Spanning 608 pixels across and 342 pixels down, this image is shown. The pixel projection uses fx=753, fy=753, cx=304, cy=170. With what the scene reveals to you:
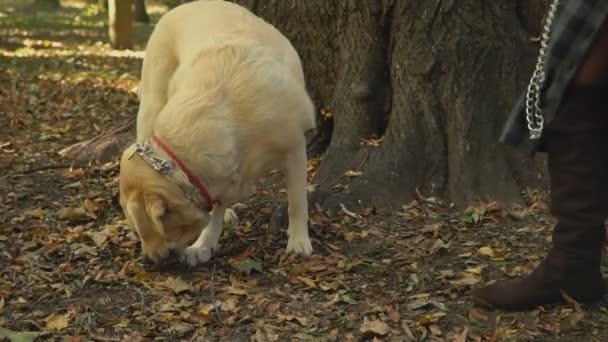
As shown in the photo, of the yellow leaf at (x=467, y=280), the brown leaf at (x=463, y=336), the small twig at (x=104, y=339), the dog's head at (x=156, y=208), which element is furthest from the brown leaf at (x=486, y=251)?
the small twig at (x=104, y=339)

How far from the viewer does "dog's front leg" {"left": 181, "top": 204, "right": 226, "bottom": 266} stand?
4273mm

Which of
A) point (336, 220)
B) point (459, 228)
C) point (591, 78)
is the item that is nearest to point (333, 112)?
point (336, 220)

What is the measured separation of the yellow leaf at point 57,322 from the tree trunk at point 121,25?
1161 centimetres

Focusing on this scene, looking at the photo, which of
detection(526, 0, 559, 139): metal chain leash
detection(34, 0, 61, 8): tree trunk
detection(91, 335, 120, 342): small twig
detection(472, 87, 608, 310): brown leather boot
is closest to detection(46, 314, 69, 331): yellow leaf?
detection(91, 335, 120, 342): small twig

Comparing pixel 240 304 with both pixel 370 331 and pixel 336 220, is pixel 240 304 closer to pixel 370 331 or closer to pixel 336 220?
pixel 370 331

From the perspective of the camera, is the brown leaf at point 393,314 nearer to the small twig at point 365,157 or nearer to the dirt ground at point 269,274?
the dirt ground at point 269,274

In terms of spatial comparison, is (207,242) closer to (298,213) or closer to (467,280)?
(298,213)

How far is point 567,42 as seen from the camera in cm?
286

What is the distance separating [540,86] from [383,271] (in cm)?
147

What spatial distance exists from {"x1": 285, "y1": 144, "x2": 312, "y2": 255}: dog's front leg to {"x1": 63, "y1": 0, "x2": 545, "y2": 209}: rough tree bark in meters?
0.52

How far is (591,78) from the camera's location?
2.88 m

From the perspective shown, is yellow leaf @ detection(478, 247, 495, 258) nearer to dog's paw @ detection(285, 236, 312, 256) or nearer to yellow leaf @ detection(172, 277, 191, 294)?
dog's paw @ detection(285, 236, 312, 256)

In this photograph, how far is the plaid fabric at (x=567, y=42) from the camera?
9.12 ft

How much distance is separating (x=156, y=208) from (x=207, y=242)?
80 centimetres
